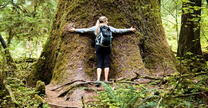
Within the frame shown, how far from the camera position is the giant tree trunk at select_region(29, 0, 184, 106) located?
18.7 ft

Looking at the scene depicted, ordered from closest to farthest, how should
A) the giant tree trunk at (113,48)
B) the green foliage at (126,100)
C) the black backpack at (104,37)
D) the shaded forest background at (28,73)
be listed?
the green foliage at (126,100)
the shaded forest background at (28,73)
the black backpack at (104,37)
the giant tree trunk at (113,48)

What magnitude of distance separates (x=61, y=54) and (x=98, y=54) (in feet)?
4.09

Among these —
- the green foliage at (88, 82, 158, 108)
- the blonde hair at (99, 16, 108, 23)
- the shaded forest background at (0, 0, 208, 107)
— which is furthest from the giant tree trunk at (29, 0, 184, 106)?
the green foliage at (88, 82, 158, 108)

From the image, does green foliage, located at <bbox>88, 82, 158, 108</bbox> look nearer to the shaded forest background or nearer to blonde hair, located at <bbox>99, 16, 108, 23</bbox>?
the shaded forest background

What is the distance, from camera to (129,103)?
125 inches

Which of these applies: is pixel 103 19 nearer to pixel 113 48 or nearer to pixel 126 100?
pixel 113 48

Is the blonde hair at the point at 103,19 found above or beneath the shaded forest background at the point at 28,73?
above

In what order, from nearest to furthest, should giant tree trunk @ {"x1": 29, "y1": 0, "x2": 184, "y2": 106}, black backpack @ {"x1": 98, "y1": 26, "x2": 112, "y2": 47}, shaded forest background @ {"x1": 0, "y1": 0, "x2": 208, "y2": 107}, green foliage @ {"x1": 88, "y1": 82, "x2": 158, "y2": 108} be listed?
green foliage @ {"x1": 88, "y1": 82, "x2": 158, "y2": 108} < shaded forest background @ {"x1": 0, "y1": 0, "x2": 208, "y2": 107} < black backpack @ {"x1": 98, "y1": 26, "x2": 112, "y2": 47} < giant tree trunk @ {"x1": 29, "y1": 0, "x2": 184, "y2": 106}

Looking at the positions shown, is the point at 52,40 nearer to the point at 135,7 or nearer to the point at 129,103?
the point at 135,7

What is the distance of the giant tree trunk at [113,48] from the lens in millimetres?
5691

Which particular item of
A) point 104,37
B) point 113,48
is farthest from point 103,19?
point 113,48

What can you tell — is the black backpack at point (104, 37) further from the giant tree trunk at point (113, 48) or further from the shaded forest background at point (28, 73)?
the shaded forest background at point (28, 73)

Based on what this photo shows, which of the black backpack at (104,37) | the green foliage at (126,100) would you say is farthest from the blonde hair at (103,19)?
the green foliage at (126,100)

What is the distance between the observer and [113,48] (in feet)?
19.7
